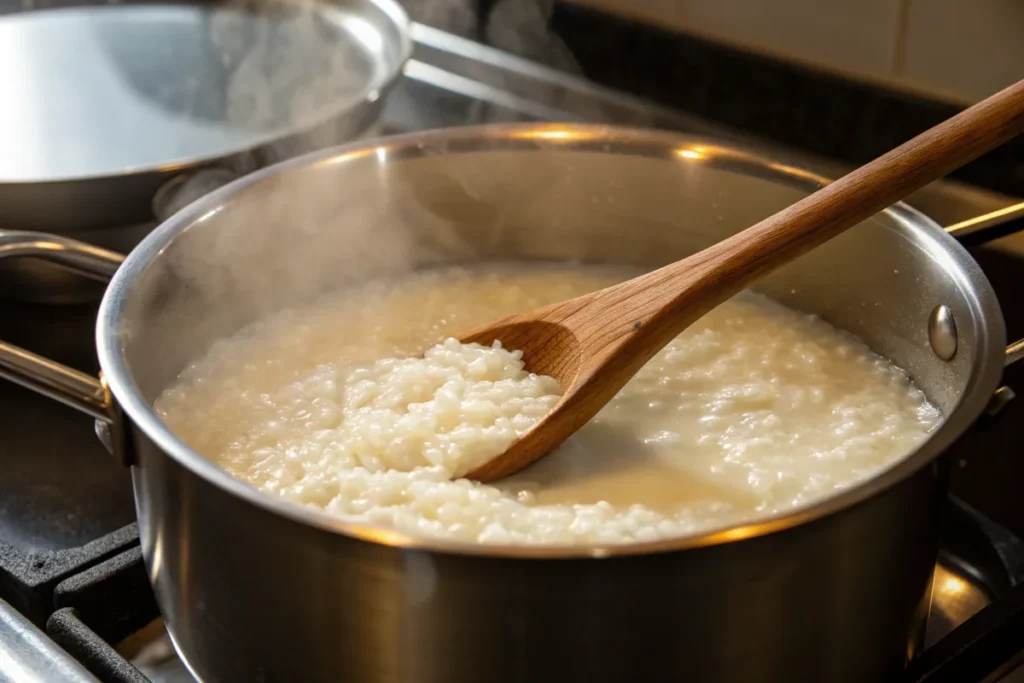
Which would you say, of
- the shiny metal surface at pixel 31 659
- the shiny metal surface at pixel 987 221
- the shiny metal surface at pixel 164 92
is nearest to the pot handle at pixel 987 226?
the shiny metal surface at pixel 987 221

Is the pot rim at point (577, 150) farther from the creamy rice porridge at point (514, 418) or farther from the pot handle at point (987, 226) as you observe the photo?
the creamy rice porridge at point (514, 418)

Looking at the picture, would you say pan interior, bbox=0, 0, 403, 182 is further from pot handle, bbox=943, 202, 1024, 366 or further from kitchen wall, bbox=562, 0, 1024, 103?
pot handle, bbox=943, 202, 1024, 366

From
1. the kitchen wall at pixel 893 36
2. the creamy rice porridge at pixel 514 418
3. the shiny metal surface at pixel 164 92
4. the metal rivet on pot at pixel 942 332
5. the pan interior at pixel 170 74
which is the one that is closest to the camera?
the creamy rice porridge at pixel 514 418

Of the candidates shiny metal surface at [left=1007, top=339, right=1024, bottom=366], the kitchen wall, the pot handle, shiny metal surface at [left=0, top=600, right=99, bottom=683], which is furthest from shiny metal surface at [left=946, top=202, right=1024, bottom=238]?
shiny metal surface at [left=0, top=600, right=99, bottom=683]


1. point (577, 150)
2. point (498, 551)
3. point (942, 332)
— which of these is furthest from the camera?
point (577, 150)

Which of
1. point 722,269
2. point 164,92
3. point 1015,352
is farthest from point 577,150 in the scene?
point 164,92

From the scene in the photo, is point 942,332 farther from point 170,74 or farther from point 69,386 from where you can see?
point 170,74

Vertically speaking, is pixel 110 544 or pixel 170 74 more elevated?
pixel 170 74
